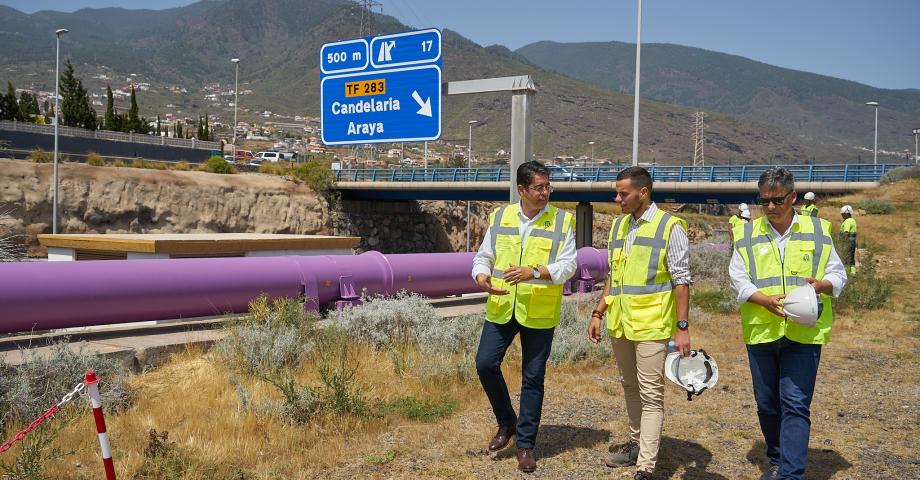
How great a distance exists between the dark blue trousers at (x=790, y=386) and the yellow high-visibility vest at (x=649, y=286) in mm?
610

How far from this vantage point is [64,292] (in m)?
8.85

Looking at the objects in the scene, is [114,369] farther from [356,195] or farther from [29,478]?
[356,195]

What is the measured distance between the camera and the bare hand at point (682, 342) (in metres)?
5.27

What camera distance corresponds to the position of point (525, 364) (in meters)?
5.64

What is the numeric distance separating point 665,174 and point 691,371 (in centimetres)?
3744

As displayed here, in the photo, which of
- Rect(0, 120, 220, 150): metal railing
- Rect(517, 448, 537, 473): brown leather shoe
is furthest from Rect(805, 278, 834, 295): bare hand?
Rect(0, 120, 220, 150): metal railing

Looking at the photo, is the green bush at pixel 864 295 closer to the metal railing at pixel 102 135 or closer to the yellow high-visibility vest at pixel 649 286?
the yellow high-visibility vest at pixel 649 286

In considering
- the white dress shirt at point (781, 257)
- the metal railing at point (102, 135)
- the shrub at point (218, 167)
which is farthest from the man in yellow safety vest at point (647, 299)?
the metal railing at point (102, 135)

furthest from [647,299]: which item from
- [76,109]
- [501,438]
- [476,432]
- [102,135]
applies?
[76,109]

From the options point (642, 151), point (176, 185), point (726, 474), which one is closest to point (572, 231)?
point (726, 474)

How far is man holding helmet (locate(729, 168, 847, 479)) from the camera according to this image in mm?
4926

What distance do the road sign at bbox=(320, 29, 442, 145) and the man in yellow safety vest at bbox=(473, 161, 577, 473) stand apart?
26.0 feet

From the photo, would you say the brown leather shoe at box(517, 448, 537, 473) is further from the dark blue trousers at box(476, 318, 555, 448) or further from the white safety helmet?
the white safety helmet

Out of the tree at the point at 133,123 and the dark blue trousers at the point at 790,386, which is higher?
the tree at the point at 133,123
